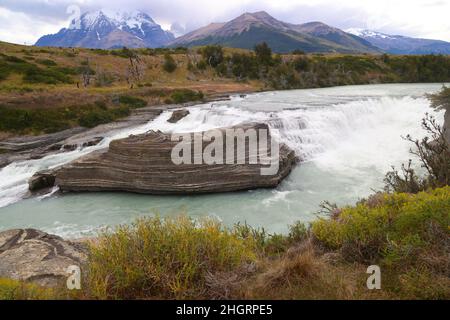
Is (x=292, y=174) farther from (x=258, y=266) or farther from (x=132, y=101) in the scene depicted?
(x=132, y=101)

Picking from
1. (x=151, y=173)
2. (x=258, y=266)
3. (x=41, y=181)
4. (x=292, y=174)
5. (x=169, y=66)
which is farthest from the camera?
(x=169, y=66)

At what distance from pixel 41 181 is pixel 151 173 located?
19.3 feet

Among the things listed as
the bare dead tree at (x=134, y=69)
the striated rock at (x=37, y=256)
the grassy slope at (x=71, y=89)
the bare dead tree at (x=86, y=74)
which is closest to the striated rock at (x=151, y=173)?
the striated rock at (x=37, y=256)

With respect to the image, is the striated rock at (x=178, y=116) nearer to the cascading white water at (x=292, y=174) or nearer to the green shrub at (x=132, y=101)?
the cascading white water at (x=292, y=174)

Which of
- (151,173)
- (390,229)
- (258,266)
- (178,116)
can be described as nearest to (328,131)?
(178,116)

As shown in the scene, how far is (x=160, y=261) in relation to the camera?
14.6 ft

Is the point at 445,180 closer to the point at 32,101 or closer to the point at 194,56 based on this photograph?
the point at 32,101

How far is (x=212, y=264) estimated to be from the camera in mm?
4691

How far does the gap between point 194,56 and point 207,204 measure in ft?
185

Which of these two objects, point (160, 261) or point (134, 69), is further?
point (134, 69)

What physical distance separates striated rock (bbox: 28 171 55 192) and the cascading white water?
699mm

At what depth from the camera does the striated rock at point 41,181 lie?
16.3 m

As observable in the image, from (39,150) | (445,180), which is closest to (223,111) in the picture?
(39,150)

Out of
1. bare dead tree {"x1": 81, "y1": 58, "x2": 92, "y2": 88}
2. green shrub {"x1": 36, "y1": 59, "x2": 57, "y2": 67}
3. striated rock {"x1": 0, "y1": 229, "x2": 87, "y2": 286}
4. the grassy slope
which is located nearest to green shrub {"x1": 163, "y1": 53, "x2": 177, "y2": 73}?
the grassy slope
